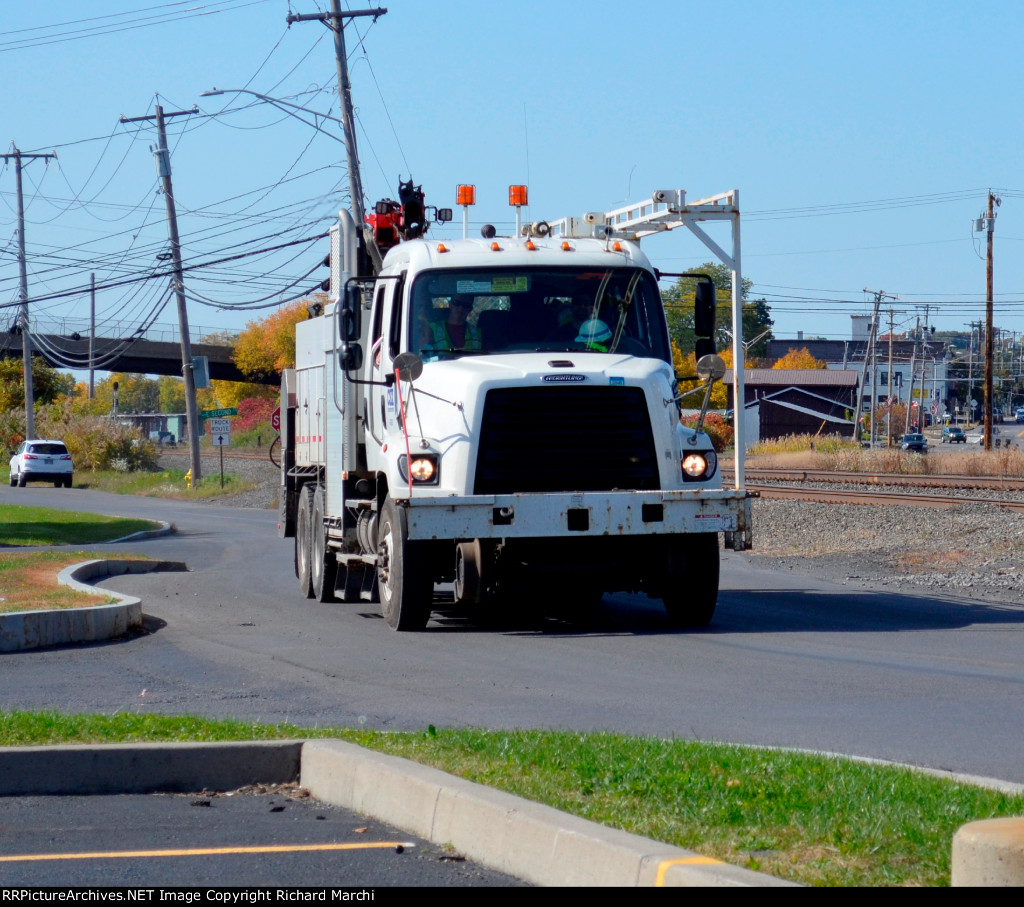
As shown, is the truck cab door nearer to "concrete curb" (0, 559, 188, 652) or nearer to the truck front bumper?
the truck front bumper

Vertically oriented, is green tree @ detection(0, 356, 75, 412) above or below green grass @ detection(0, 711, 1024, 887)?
above

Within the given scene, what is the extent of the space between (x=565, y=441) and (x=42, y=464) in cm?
4567

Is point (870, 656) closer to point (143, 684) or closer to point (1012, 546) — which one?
point (143, 684)

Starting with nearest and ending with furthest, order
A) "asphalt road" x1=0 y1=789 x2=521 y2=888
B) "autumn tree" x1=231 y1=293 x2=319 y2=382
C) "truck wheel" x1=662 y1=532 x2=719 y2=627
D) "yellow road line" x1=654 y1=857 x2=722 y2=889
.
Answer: "yellow road line" x1=654 y1=857 x2=722 y2=889
"asphalt road" x1=0 y1=789 x2=521 y2=888
"truck wheel" x1=662 y1=532 x2=719 y2=627
"autumn tree" x1=231 y1=293 x2=319 y2=382

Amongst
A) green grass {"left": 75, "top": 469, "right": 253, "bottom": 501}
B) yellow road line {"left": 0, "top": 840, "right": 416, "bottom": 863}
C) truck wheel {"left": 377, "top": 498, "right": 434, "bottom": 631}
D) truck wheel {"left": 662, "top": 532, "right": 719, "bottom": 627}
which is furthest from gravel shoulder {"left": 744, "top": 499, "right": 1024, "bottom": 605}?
green grass {"left": 75, "top": 469, "right": 253, "bottom": 501}

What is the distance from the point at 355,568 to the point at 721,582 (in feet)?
16.8

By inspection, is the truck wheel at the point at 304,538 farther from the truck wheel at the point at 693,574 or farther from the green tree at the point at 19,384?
the green tree at the point at 19,384

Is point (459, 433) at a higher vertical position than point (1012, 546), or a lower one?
higher

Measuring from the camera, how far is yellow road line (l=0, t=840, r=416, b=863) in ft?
17.3

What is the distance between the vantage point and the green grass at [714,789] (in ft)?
15.1

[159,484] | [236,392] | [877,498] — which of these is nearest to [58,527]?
[877,498]

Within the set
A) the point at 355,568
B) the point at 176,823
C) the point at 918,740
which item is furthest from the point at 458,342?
the point at 176,823

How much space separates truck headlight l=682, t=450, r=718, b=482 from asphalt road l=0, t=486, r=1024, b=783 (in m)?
1.40

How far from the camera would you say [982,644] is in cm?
1129
